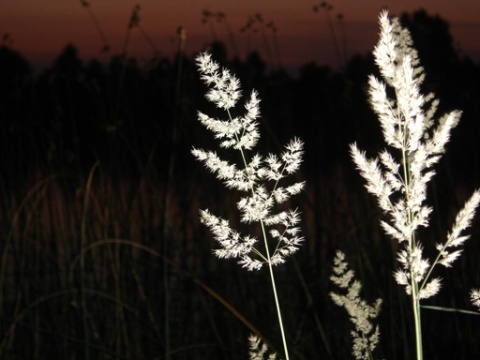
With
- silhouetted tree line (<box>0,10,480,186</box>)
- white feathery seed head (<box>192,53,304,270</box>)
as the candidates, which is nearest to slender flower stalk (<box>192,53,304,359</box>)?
white feathery seed head (<box>192,53,304,270</box>)

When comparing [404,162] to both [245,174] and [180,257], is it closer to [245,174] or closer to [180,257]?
[245,174]

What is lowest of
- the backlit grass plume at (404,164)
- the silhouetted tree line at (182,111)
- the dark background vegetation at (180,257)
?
the backlit grass plume at (404,164)

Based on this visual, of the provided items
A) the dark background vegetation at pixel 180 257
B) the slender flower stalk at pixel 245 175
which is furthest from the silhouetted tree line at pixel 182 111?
the slender flower stalk at pixel 245 175

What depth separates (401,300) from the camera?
2.53m

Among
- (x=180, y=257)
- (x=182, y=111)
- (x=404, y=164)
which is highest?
(x=182, y=111)

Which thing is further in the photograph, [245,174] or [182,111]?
[182,111]

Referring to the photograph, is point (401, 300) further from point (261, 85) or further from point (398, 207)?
point (261, 85)

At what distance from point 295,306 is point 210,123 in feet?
10.8

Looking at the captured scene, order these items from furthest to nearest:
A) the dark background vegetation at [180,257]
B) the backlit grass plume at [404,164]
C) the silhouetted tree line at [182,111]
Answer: the silhouetted tree line at [182,111] < the dark background vegetation at [180,257] < the backlit grass plume at [404,164]

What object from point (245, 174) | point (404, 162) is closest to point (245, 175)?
point (245, 174)

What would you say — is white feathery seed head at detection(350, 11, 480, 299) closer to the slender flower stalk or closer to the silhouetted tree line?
the slender flower stalk

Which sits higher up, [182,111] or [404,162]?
[182,111]

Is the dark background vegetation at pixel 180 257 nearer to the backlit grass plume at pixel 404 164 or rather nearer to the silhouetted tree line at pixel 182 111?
the silhouetted tree line at pixel 182 111

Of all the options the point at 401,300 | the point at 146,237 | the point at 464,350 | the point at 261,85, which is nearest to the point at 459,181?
the point at 261,85
